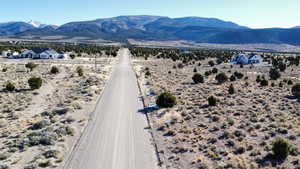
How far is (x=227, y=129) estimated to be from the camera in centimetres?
2333

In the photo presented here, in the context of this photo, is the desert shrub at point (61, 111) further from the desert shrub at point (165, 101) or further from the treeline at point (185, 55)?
the treeline at point (185, 55)

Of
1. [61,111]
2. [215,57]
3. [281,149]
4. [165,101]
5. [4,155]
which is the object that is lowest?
[4,155]

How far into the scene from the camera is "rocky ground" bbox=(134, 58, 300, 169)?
17.3 meters

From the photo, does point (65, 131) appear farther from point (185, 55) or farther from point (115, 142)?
point (185, 55)

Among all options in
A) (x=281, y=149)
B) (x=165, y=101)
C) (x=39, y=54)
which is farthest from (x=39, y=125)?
(x=39, y=54)

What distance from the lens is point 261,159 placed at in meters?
17.4

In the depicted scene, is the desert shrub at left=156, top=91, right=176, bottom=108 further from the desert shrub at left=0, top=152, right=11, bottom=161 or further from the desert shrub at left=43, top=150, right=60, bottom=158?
the desert shrub at left=0, top=152, right=11, bottom=161

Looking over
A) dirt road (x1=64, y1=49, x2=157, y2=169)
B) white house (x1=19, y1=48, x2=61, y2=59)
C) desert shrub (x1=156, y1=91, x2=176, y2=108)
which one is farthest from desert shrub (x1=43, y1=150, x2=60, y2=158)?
white house (x1=19, y1=48, x2=61, y2=59)

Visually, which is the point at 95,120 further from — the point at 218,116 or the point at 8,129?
the point at 218,116

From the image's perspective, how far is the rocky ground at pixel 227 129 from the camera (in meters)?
17.3

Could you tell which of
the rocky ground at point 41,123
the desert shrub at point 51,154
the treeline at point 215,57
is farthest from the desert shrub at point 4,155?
the treeline at point 215,57

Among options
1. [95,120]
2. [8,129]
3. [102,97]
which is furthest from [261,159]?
[102,97]

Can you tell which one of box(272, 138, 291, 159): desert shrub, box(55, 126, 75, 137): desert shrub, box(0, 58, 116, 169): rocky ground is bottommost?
box(0, 58, 116, 169): rocky ground

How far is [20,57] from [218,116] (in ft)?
306
